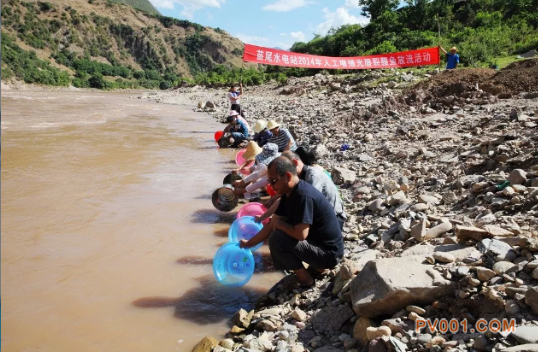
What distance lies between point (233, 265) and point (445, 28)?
2951 centimetres

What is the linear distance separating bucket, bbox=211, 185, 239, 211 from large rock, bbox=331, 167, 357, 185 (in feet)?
6.47

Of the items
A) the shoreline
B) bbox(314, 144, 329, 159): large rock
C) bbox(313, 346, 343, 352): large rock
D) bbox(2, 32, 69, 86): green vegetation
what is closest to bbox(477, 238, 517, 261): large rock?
the shoreline

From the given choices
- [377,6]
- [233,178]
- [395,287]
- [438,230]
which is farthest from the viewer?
[377,6]

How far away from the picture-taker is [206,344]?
10.7ft

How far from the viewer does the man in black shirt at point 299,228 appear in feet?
11.6

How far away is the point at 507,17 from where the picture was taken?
26.2 m

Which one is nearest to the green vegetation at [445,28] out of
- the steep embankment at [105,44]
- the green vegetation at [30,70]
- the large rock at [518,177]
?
the large rock at [518,177]

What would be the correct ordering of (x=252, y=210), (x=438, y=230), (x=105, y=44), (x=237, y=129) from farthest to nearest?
1. (x=105, y=44)
2. (x=237, y=129)
3. (x=252, y=210)
4. (x=438, y=230)

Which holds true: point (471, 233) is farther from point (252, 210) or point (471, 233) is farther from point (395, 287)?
point (252, 210)

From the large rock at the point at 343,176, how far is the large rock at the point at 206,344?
419 cm

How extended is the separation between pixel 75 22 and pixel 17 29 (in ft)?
64.8

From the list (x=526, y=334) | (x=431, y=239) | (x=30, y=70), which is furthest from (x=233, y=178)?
(x=30, y=70)

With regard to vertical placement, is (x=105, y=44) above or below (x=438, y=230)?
above

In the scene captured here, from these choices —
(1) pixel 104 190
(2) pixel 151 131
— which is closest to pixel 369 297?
(1) pixel 104 190
